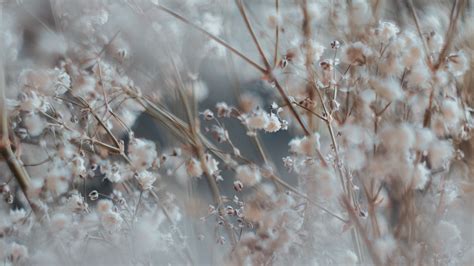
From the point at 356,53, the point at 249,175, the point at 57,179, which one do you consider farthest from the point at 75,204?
the point at 356,53

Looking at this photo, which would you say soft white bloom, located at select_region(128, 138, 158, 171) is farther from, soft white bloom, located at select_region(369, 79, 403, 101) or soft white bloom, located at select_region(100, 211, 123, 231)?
soft white bloom, located at select_region(369, 79, 403, 101)

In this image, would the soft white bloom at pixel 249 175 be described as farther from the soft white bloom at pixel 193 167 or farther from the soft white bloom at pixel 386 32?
the soft white bloom at pixel 386 32

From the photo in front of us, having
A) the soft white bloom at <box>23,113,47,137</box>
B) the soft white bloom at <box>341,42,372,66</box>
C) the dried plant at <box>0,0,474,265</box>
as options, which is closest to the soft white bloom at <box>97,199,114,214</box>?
the dried plant at <box>0,0,474,265</box>

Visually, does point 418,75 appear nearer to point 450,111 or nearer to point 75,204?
point 450,111

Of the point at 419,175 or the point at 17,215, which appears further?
the point at 17,215

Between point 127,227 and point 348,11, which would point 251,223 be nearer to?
point 127,227

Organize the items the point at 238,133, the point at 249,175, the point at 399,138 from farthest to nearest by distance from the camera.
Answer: the point at 238,133, the point at 249,175, the point at 399,138

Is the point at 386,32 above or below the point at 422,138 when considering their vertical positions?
above

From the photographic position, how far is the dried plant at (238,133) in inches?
21.1

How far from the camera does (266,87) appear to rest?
2.39ft

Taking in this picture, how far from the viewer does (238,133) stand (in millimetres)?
750

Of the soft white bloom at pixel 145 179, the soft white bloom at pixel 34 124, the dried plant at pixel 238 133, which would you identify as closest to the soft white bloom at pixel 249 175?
the dried plant at pixel 238 133

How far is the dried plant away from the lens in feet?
1.76

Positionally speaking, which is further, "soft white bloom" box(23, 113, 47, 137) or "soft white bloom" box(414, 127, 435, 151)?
"soft white bloom" box(23, 113, 47, 137)
